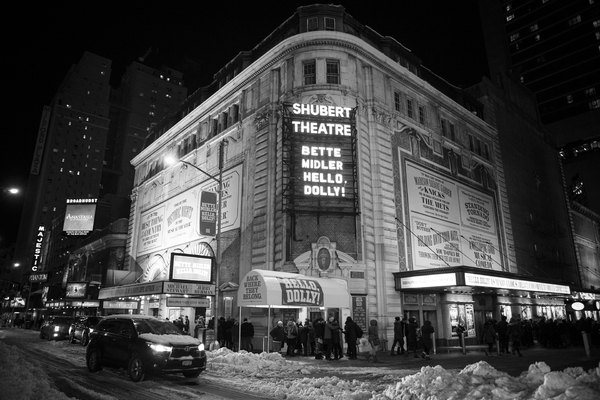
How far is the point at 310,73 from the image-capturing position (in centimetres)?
2827

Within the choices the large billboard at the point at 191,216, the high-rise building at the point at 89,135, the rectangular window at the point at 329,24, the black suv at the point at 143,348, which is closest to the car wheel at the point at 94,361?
the black suv at the point at 143,348

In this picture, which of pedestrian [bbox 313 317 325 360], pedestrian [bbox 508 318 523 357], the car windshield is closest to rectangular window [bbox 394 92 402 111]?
pedestrian [bbox 508 318 523 357]

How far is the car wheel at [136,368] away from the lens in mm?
12023

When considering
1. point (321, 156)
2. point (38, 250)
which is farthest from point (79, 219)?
point (321, 156)

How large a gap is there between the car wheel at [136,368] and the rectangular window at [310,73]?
20.9 meters

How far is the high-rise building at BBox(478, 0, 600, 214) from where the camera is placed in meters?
86.9

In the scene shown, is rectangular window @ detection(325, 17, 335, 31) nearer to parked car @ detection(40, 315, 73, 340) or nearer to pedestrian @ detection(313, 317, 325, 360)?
pedestrian @ detection(313, 317, 325, 360)

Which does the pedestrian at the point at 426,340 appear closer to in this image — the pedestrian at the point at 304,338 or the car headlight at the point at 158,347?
the pedestrian at the point at 304,338

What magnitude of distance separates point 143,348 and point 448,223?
26.3 meters

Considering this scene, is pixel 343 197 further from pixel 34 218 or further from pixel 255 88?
pixel 34 218

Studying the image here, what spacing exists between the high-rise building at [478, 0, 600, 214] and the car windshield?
89.4 meters

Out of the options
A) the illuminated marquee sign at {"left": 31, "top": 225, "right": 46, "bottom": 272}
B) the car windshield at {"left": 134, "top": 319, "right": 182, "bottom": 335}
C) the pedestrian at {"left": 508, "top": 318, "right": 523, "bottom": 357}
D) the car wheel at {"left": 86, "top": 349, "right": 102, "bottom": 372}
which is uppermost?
the illuminated marquee sign at {"left": 31, "top": 225, "right": 46, "bottom": 272}

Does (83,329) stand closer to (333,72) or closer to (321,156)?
(321,156)

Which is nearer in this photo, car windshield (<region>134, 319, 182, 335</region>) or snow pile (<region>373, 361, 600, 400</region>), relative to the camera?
snow pile (<region>373, 361, 600, 400</region>)
